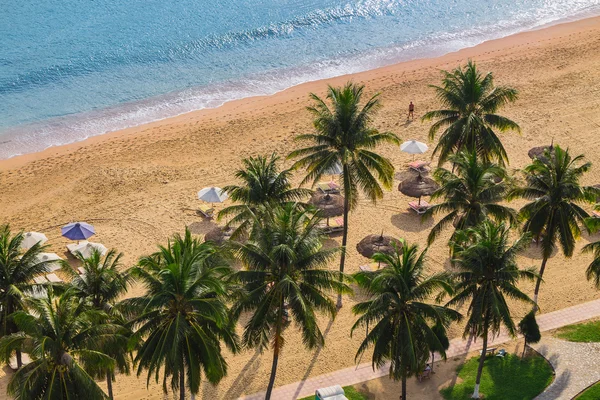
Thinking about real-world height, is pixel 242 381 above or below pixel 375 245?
below

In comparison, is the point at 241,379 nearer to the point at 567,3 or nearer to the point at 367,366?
the point at 367,366

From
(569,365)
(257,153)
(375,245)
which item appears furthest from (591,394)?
(257,153)

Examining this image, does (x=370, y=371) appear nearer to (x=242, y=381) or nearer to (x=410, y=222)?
(x=242, y=381)

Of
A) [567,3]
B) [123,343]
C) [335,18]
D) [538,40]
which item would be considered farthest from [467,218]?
[567,3]

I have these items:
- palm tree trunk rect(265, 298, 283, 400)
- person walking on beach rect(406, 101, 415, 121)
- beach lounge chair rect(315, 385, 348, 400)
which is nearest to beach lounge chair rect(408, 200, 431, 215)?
person walking on beach rect(406, 101, 415, 121)

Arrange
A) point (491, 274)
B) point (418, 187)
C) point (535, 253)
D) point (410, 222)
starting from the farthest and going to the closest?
point (418, 187) < point (410, 222) < point (535, 253) < point (491, 274)
